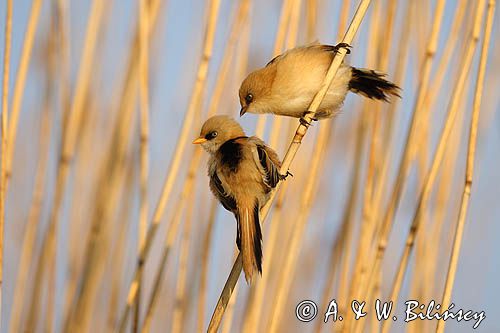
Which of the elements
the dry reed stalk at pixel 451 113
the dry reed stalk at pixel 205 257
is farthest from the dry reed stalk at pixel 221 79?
the dry reed stalk at pixel 451 113

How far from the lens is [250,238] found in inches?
54.6

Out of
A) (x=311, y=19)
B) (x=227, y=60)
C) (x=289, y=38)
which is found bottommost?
(x=227, y=60)

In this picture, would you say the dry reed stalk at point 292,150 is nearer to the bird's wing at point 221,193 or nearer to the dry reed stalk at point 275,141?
the bird's wing at point 221,193

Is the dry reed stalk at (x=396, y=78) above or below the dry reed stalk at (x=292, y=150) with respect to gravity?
above

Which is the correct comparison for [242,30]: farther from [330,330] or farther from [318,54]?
[330,330]

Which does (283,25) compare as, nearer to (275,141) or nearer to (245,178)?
(275,141)

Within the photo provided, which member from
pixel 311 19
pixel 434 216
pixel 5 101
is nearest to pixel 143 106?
pixel 5 101

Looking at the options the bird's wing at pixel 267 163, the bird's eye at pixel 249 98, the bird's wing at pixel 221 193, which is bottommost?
the bird's wing at pixel 221 193

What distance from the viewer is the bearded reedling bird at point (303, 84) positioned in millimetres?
1629

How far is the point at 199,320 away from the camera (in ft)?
6.22

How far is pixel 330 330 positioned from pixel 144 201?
73 cm

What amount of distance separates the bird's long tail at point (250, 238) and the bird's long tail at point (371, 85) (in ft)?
1.50

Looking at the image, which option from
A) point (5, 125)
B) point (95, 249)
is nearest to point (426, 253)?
point (95, 249)

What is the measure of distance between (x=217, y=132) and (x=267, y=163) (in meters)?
0.22
